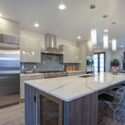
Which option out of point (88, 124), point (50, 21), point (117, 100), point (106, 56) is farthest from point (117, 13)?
point (106, 56)

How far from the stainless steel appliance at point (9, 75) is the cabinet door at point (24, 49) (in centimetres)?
48

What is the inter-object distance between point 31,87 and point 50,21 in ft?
7.87

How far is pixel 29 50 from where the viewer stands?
174 inches

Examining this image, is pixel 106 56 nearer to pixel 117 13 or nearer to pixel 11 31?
pixel 117 13

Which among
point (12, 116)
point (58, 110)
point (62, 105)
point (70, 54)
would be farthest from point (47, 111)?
point (70, 54)

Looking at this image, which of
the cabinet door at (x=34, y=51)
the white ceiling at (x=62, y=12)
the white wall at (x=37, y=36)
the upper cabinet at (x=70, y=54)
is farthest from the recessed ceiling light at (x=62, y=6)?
the upper cabinet at (x=70, y=54)

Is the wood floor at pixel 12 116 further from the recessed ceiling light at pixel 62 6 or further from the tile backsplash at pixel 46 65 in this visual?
the recessed ceiling light at pixel 62 6

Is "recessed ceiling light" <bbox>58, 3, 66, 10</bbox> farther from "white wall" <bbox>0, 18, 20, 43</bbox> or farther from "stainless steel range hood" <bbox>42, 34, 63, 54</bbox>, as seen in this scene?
"stainless steel range hood" <bbox>42, 34, 63, 54</bbox>

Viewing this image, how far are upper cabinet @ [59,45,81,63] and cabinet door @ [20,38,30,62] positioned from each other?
73.6 inches

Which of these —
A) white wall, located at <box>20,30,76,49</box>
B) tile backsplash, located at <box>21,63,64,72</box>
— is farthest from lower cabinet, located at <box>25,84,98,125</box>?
white wall, located at <box>20,30,76,49</box>

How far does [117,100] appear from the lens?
2.46 metres

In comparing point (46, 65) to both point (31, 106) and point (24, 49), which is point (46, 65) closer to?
point (24, 49)

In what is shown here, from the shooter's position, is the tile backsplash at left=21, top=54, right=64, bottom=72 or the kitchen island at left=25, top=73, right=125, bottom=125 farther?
the tile backsplash at left=21, top=54, right=64, bottom=72

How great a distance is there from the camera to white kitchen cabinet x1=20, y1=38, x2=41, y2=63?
4.25m
